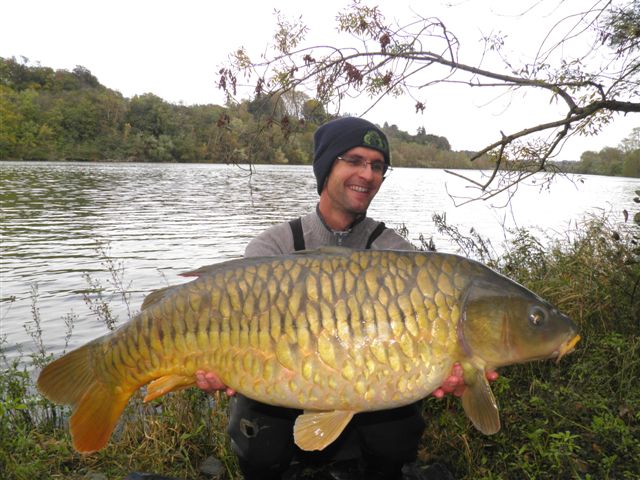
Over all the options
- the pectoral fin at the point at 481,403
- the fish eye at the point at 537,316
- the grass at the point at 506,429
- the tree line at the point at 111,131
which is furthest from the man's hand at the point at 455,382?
the tree line at the point at 111,131

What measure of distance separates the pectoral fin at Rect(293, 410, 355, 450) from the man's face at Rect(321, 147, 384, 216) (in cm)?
105

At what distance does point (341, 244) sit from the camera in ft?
8.17

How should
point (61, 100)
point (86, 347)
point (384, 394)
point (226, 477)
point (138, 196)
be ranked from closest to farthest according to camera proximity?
point (384, 394)
point (86, 347)
point (226, 477)
point (138, 196)
point (61, 100)

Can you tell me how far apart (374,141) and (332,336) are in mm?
1151

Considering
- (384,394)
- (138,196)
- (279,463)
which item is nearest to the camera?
(384,394)

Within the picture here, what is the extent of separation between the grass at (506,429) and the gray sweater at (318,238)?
1000 millimetres

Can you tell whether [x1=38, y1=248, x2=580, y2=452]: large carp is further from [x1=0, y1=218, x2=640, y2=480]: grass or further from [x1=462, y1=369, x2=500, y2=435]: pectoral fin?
[x1=0, y1=218, x2=640, y2=480]: grass

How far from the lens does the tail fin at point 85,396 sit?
1.76 meters

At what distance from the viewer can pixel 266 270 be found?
1.74 metres

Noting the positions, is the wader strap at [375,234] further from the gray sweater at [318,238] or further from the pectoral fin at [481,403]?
the pectoral fin at [481,403]

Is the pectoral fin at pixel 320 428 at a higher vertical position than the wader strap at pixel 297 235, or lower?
lower

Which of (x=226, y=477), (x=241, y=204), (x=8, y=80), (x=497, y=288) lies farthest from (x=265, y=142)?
(x=8, y=80)

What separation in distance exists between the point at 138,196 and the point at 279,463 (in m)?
18.1

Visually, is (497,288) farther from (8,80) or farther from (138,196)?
(8,80)
